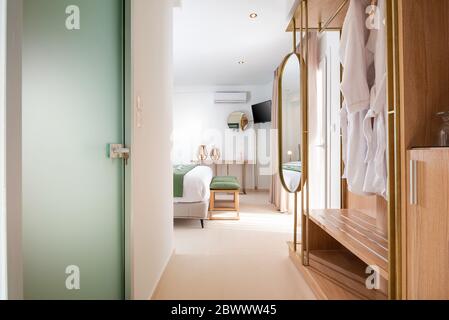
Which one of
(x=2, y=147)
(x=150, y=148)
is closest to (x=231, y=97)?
(x=150, y=148)

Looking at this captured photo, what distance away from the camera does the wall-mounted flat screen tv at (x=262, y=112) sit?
18.8 ft

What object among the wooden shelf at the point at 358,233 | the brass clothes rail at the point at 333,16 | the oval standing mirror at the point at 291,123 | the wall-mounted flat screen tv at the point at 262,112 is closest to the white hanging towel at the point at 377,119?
the wooden shelf at the point at 358,233

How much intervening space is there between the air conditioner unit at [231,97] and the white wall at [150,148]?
399cm

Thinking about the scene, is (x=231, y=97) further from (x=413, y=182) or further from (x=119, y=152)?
(x=413, y=182)

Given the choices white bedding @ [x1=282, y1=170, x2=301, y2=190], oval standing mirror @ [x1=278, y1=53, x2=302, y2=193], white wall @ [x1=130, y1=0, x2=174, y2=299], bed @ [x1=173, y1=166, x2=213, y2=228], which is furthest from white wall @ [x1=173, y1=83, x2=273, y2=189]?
white wall @ [x1=130, y1=0, x2=174, y2=299]

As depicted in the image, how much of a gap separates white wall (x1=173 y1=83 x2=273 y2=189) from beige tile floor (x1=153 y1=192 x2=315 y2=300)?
9.86 feet

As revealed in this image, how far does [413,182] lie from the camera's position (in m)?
0.95

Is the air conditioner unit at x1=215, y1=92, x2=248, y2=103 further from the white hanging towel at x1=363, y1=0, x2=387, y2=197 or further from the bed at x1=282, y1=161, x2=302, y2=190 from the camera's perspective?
A: the white hanging towel at x1=363, y1=0, x2=387, y2=197

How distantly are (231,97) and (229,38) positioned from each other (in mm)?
2712

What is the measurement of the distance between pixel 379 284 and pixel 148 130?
69.4 inches

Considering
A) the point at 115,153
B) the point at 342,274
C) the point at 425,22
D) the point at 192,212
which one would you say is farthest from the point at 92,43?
the point at 192,212

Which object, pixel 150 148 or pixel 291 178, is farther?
pixel 291 178

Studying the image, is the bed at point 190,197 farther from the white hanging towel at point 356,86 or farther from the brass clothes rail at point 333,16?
the brass clothes rail at point 333,16
